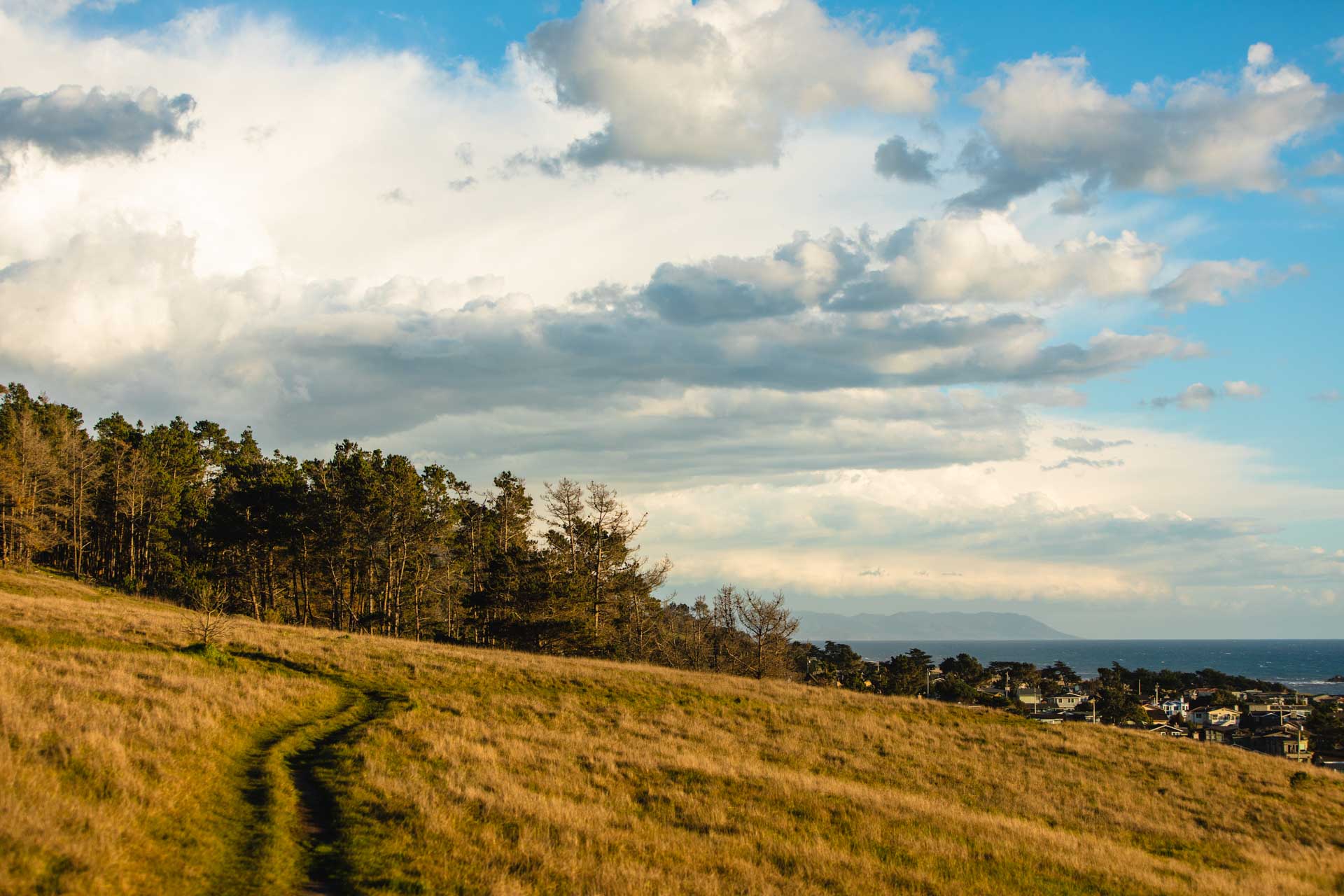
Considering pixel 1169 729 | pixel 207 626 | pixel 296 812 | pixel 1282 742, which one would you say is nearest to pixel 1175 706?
pixel 1282 742

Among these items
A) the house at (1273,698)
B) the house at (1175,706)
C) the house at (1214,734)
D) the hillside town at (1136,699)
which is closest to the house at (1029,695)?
the hillside town at (1136,699)

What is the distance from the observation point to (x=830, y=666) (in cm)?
10969

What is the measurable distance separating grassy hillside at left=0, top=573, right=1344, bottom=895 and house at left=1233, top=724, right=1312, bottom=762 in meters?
53.3

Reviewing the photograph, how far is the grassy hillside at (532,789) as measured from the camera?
12266 millimetres

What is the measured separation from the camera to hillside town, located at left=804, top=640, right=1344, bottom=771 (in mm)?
79875

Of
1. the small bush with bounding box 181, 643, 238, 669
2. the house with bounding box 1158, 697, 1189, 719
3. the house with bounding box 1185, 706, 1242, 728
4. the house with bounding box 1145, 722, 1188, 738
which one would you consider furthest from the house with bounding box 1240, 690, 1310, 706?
the small bush with bounding box 181, 643, 238, 669

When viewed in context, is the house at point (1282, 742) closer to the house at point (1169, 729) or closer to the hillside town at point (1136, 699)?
the hillside town at point (1136, 699)

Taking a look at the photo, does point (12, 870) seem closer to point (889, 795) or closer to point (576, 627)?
point (889, 795)

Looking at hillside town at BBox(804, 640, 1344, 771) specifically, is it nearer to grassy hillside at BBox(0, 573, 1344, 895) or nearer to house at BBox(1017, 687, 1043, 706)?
house at BBox(1017, 687, 1043, 706)

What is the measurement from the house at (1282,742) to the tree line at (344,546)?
48166 millimetres

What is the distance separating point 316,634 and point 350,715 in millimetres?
17224

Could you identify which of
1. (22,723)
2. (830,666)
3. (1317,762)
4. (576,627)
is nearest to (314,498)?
(576,627)

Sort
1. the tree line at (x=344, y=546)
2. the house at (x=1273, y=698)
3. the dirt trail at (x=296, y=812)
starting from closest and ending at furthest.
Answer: the dirt trail at (x=296, y=812)
the tree line at (x=344, y=546)
the house at (x=1273, y=698)

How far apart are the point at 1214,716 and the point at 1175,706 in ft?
47.3
